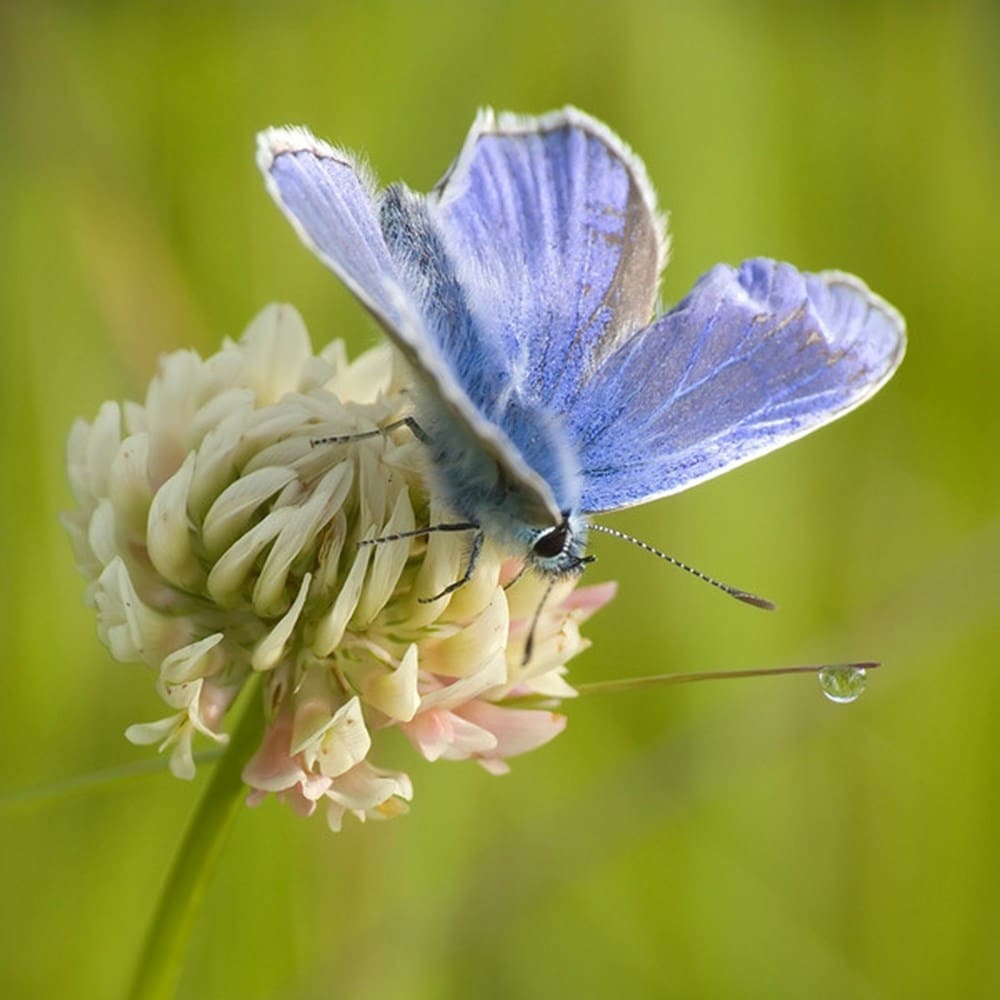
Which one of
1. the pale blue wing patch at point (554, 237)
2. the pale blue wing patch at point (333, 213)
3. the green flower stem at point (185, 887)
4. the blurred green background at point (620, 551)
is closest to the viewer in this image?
the pale blue wing patch at point (333, 213)

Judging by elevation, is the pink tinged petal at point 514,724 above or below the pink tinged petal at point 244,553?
below

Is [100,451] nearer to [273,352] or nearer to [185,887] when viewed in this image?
[273,352]

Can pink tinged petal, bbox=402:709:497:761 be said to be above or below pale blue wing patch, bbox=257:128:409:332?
below

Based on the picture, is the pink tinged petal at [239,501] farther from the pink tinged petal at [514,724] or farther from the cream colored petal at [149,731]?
the pink tinged petal at [514,724]

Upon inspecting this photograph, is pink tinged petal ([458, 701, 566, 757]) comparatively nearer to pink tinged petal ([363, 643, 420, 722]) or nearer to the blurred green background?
pink tinged petal ([363, 643, 420, 722])

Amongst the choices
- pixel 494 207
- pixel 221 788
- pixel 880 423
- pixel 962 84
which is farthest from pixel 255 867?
pixel 962 84

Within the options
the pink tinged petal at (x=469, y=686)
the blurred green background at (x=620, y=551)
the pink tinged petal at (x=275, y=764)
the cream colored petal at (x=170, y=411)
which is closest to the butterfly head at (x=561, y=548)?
the pink tinged petal at (x=469, y=686)

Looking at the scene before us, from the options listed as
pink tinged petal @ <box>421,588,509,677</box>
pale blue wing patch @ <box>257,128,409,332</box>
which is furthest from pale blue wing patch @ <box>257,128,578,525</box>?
pink tinged petal @ <box>421,588,509,677</box>
